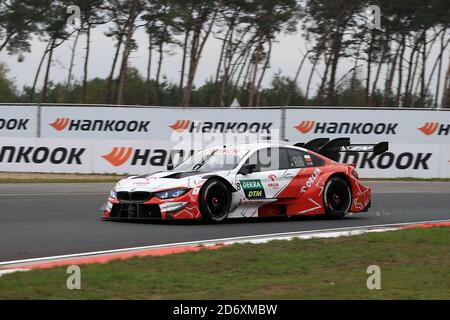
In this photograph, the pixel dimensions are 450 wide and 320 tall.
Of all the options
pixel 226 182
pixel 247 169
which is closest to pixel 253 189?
pixel 247 169

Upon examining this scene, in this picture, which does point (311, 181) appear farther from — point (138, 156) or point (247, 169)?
point (138, 156)

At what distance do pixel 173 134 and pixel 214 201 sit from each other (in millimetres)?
12757

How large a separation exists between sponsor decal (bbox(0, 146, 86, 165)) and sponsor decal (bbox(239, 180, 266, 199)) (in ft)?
41.9

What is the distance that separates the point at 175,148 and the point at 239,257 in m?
15.9

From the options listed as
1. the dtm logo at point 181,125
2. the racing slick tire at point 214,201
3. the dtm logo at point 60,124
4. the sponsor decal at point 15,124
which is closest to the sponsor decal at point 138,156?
the dtm logo at point 181,125

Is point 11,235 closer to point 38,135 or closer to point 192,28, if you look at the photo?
point 38,135

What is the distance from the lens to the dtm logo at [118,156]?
80.8 feet

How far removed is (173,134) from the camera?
2505 cm

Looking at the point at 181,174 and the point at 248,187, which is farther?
the point at 248,187

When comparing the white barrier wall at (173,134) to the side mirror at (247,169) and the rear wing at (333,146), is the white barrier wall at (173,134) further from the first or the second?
the side mirror at (247,169)

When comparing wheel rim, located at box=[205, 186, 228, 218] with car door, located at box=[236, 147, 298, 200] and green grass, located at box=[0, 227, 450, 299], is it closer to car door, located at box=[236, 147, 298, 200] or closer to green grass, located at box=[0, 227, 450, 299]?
car door, located at box=[236, 147, 298, 200]

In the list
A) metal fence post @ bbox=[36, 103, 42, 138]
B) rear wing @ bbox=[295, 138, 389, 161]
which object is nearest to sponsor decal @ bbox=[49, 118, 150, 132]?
metal fence post @ bbox=[36, 103, 42, 138]
